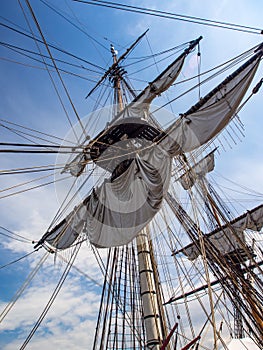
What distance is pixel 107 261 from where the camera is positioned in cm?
699

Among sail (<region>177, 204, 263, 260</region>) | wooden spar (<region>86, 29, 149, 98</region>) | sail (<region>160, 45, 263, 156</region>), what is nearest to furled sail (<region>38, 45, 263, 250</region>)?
sail (<region>160, 45, 263, 156</region>)

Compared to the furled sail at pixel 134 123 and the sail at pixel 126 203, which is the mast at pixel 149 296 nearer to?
the sail at pixel 126 203

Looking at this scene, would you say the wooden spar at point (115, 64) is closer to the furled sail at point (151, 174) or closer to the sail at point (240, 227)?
the furled sail at point (151, 174)

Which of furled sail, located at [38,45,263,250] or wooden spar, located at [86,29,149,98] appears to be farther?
wooden spar, located at [86,29,149,98]

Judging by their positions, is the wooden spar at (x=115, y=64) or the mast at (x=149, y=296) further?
the wooden spar at (x=115, y=64)

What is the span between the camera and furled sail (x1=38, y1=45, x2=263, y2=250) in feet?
18.2

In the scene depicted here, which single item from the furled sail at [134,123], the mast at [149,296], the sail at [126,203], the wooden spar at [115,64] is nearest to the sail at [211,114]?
the sail at [126,203]

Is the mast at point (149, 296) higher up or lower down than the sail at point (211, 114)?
lower down

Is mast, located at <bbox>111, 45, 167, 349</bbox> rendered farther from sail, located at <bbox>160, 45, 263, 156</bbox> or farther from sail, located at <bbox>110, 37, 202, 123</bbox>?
sail, located at <bbox>110, 37, 202, 123</bbox>

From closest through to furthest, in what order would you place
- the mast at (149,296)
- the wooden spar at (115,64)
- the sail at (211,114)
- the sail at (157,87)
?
the mast at (149,296) → the sail at (211,114) → the sail at (157,87) → the wooden spar at (115,64)

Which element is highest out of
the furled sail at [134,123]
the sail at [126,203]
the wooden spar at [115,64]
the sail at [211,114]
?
the wooden spar at [115,64]

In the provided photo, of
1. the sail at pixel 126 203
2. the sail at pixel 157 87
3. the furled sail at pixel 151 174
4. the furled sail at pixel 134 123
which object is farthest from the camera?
the sail at pixel 157 87

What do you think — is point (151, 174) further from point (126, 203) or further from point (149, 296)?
point (149, 296)

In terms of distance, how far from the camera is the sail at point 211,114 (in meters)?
5.41
